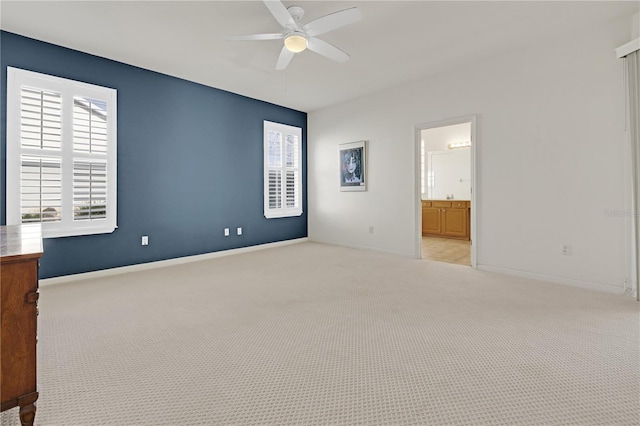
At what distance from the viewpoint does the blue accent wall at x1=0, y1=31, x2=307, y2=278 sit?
12.0 ft

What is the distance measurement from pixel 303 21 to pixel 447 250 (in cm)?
451

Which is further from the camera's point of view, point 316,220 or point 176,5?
point 316,220

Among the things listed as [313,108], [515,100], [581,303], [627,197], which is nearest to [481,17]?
[515,100]

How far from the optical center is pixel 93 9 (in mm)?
2920

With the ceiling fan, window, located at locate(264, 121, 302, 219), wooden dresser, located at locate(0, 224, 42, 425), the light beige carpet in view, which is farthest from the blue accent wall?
wooden dresser, located at locate(0, 224, 42, 425)

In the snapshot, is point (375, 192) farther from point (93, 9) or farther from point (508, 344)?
point (93, 9)

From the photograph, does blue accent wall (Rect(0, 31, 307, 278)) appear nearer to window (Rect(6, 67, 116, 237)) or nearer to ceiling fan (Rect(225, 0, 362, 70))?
window (Rect(6, 67, 116, 237))

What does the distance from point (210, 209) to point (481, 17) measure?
446 cm

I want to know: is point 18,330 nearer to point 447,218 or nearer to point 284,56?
point 284,56

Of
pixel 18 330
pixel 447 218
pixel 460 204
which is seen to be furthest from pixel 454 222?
pixel 18 330

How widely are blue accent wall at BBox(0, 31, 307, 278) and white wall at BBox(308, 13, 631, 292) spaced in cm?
260

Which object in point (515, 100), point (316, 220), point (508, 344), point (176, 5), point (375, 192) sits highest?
point (176, 5)

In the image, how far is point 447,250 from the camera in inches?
225

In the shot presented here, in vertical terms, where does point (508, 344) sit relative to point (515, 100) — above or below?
below
